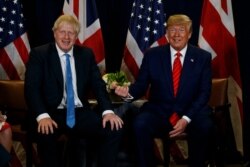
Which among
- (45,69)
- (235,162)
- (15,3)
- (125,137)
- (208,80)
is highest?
(15,3)

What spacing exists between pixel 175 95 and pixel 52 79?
3.63 feet

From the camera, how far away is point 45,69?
4078 mm

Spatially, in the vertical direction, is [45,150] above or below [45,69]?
below

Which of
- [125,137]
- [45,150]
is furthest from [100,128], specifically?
[125,137]

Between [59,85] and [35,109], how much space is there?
12.6 inches

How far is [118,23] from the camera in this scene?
570 centimetres

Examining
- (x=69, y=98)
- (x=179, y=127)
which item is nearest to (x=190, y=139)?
(x=179, y=127)

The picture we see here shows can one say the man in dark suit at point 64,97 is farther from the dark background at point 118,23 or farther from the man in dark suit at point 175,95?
the dark background at point 118,23

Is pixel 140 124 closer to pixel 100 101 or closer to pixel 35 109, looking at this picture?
pixel 100 101

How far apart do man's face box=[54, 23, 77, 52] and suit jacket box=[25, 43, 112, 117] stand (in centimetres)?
10

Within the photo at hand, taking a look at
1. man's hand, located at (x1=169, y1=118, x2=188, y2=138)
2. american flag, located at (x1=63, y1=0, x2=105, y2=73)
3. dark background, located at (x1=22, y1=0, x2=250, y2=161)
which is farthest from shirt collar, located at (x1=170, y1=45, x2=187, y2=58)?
dark background, located at (x1=22, y1=0, x2=250, y2=161)

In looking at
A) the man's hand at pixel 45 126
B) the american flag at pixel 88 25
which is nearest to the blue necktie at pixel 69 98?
the man's hand at pixel 45 126

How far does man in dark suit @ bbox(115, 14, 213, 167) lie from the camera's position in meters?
4.14

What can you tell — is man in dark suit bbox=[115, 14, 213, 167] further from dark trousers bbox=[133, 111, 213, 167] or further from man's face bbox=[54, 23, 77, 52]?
man's face bbox=[54, 23, 77, 52]
